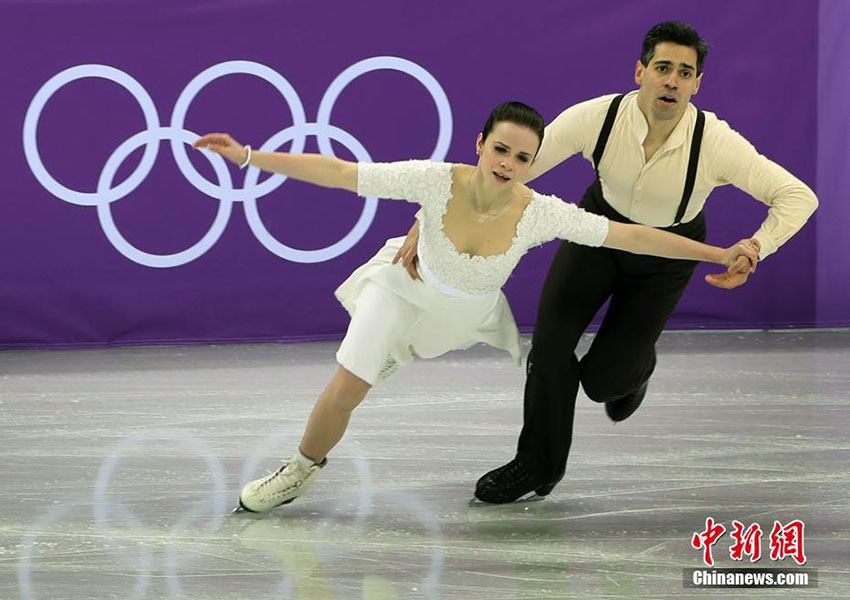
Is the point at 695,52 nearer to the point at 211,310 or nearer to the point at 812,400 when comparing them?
the point at 812,400

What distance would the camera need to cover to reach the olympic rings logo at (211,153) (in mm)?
7191

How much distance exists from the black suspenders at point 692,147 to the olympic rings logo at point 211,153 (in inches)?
115

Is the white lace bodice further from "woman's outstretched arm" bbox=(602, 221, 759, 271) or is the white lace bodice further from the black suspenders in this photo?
the black suspenders

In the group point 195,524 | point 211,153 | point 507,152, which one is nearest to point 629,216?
point 507,152

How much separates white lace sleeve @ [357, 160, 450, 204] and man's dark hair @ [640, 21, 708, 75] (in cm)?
82

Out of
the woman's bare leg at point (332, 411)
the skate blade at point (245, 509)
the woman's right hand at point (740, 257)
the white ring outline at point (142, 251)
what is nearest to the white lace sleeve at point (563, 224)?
the woman's right hand at point (740, 257)

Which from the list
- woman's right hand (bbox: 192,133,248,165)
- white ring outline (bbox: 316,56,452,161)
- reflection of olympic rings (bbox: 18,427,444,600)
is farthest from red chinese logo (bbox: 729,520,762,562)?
white ring outline (bbox: 316,56,452,161)

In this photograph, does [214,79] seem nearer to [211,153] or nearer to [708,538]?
[211,153]

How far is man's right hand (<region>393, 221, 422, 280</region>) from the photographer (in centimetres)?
439

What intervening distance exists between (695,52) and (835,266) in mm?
3649

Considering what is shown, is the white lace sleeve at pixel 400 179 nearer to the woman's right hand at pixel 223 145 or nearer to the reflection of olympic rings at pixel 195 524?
the woman's right hand at pixel 223 145

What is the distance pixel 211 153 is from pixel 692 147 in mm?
3375

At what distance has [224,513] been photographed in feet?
14.6

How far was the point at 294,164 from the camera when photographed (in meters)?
4.03
